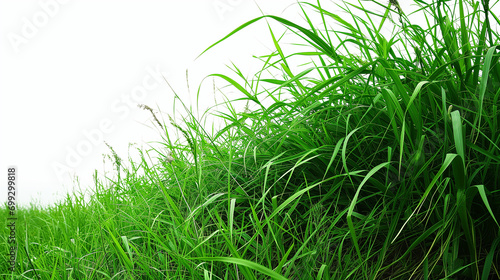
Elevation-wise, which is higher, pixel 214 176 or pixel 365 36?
pixel 365 36

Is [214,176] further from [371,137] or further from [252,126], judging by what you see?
[371,137]

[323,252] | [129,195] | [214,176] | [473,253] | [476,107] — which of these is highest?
[129,195]

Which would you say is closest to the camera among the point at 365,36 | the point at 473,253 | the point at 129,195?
the point at 473,253

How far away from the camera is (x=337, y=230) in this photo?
4.86 ft

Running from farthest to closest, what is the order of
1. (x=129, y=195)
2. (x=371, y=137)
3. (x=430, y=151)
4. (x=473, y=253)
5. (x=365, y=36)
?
(x=129, y=195) → (x=365, y=36) → (x=371, y=137) → (x=430, y=151) → (x=473, y=253)

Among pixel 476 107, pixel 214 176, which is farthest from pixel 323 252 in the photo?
pixel 476 107

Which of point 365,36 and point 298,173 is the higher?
point 365,36

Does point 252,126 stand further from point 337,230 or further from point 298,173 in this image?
point 337,230

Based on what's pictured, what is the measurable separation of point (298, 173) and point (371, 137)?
12.8 inches

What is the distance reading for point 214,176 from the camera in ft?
5.89

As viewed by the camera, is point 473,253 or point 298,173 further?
point 298,173

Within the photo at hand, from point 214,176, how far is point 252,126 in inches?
11.9

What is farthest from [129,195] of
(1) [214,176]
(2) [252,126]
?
(2) [252,126]

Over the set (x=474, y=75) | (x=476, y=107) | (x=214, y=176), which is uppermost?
(x=214, y=176)
